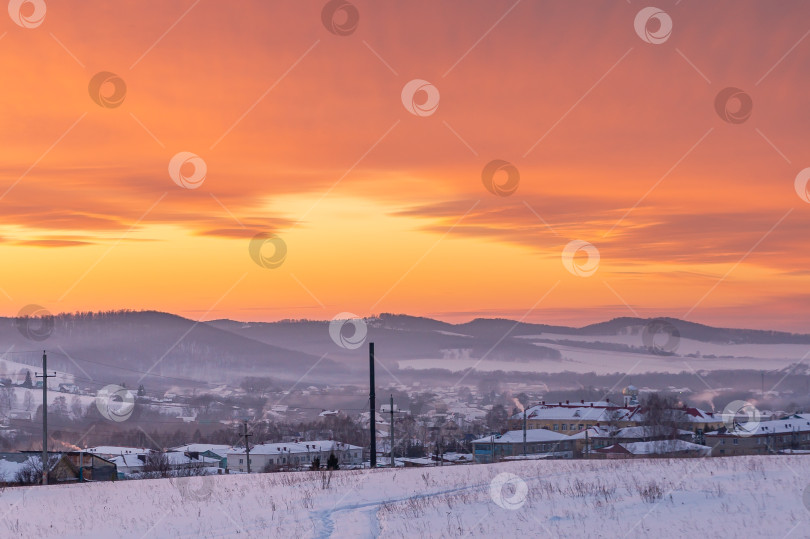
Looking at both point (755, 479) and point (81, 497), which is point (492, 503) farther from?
point (81, 497)

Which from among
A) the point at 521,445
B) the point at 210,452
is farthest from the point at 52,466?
the point at 210,452

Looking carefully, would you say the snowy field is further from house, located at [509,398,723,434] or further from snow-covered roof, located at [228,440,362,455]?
house, located at [509,398,723,434]

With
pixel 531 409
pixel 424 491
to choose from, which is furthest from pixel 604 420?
pixel 424 491

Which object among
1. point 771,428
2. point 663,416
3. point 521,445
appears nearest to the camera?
point 521,445

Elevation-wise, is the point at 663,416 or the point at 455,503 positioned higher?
the point at 455,503

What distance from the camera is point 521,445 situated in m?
135

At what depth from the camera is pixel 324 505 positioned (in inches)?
917

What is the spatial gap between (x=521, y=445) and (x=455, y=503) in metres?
116

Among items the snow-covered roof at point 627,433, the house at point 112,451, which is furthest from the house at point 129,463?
the snow-covered roof at point 627,433

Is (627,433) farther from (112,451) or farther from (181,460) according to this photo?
(112,451)

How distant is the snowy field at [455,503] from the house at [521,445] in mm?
92067

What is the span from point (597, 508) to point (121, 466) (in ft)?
406

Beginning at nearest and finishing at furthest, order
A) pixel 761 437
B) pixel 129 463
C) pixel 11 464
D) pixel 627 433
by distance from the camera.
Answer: pixel 11 464 → pixel 129 463 → pixel 627 433 → pixel 761 437

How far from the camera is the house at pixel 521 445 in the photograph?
128 m
